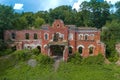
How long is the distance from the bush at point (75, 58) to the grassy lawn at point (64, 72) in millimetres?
1322

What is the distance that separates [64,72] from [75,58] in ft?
18.0

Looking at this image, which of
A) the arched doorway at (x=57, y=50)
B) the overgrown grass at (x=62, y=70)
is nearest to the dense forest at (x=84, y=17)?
the arched doorway at (x=57, y=50)

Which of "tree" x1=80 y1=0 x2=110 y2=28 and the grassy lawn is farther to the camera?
"tree" x1=80 y1=0 x2=110 y2=28

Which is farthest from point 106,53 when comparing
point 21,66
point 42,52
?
point 21,66

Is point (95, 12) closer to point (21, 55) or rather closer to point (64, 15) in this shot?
point (64, 15)

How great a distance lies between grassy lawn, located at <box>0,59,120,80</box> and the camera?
3912cm

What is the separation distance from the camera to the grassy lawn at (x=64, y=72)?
128 ft

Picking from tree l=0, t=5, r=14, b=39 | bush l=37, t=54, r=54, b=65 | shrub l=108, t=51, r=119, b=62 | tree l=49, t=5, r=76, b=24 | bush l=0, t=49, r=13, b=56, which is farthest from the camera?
tree l=49, t=5, r=76, b=24

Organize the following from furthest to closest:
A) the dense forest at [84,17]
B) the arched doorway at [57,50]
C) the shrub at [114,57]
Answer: the dense forest at [84,17] → the arched doorway at [57,50] → the shrub at [114,57]

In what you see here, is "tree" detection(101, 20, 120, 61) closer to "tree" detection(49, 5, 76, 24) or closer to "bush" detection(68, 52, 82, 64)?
"bush" detection(68, 52, 82, 64)

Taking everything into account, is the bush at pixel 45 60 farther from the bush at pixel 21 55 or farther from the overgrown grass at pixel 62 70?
the bush at pixel 21 55

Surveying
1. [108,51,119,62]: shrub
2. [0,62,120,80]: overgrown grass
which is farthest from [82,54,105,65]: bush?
[108,51,119,62]: shrub

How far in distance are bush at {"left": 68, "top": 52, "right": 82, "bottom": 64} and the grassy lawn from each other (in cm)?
132

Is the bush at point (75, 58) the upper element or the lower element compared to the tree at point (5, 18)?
lower
